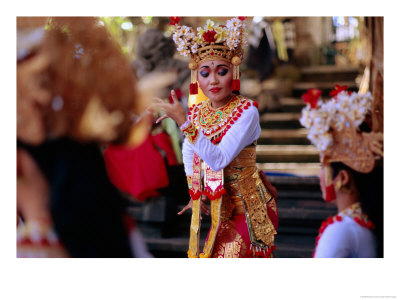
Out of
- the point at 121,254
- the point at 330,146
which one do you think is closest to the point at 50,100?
the point at 121,254

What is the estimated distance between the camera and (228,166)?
2.88m

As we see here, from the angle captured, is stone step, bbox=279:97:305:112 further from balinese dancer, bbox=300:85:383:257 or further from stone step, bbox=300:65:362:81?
balinese dancer, bbox=300:85:383:257

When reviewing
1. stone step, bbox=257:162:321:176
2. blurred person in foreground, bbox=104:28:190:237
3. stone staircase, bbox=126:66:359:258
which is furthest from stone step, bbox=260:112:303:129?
blurred person in foreground, bbox=104:28:190:237

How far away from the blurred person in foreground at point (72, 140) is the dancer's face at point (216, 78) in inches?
17.1

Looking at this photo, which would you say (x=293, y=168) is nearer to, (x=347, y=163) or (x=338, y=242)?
(x=347, y=163)

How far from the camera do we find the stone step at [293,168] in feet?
19.1

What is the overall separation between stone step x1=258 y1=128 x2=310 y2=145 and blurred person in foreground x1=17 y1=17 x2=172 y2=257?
383 centimetres

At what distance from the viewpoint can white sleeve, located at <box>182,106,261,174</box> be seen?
105 inches

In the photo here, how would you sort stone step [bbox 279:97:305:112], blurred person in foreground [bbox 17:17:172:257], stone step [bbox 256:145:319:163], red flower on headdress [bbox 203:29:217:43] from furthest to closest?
stone step [bbox 279:97:305:112] → stone step [bbox 256:145:319:163] → red flower on headdress [bbox 203:29:217:43] → blurred person in foreground [bbox 17:17:172:257]

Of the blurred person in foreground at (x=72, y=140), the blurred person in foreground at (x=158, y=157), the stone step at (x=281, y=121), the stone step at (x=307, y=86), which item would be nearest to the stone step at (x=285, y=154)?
the stone step at (x=281, y=121)

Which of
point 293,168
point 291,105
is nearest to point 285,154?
point 293,168

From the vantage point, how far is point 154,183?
4707 millimetres

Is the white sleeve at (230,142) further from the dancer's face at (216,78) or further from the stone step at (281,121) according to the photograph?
the stone step at (281,121)
